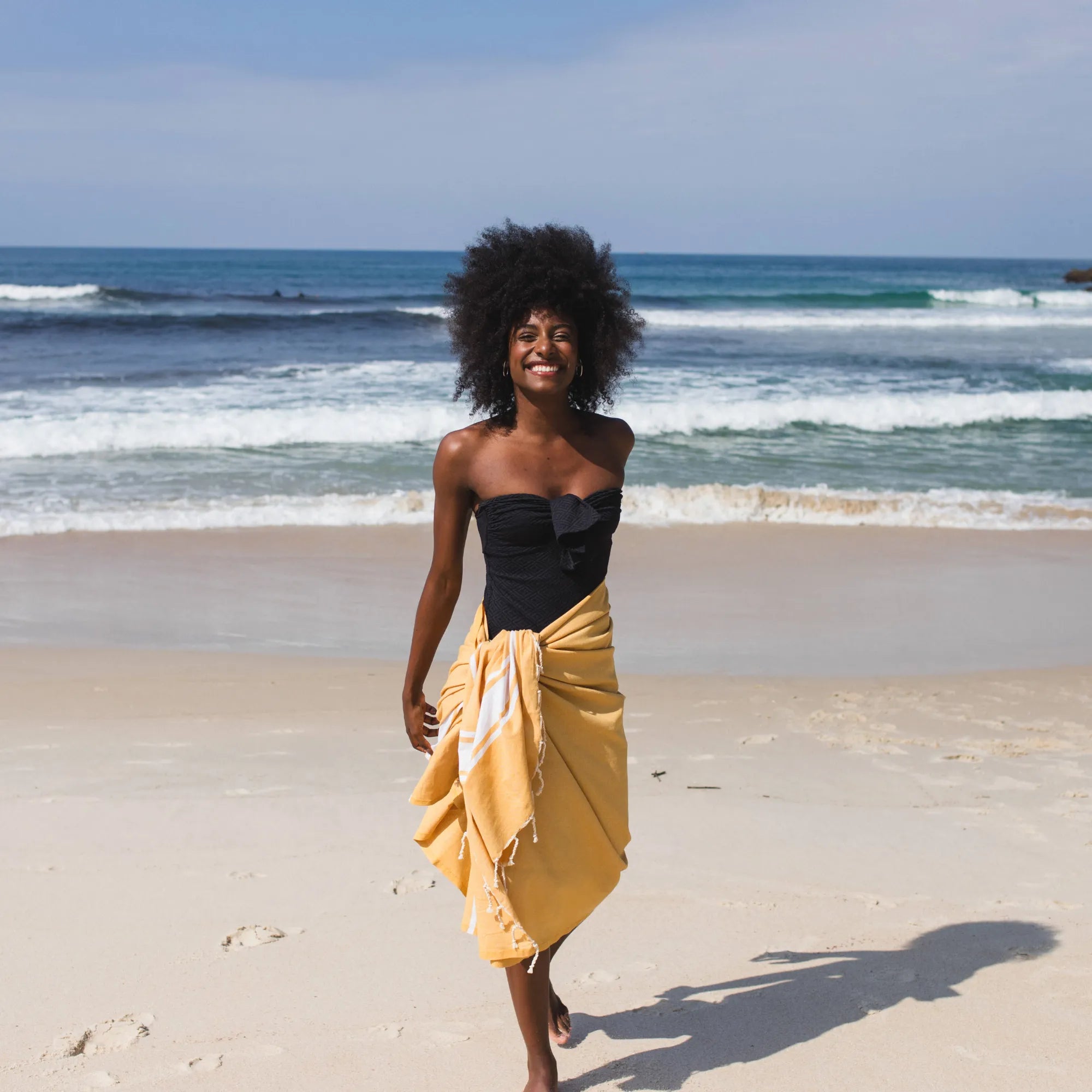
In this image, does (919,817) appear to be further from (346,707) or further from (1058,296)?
(1058,296)

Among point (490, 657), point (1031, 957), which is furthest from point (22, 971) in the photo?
point (1031, 957)

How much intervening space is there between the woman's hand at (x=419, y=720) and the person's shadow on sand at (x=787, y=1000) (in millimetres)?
885

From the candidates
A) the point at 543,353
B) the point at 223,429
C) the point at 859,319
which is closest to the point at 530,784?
the point at 543,353

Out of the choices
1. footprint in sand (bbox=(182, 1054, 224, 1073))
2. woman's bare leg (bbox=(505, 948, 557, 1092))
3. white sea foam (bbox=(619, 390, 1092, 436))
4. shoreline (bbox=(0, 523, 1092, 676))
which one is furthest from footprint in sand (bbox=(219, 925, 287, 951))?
white sea foam (bbox=(619, 390, 1092, 436))

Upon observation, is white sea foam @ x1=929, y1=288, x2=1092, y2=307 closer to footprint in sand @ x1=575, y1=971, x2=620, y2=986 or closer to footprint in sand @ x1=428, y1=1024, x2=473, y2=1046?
footprint in sand @ x1=575, y1=971, x2=620, y2=986

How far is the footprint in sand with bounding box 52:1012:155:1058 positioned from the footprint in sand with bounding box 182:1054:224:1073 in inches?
7.3

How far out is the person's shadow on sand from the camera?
9.29ft

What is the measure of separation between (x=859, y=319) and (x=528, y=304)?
33.4m

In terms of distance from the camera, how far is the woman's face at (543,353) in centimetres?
270

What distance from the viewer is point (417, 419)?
14078 mm

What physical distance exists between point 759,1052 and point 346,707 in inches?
120

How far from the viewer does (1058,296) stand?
49000mm

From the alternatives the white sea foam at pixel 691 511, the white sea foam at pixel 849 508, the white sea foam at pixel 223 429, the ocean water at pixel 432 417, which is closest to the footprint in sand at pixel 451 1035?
the white sea foam at pixel 691 511

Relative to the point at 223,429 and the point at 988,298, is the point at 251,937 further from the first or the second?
the point at 988,298
